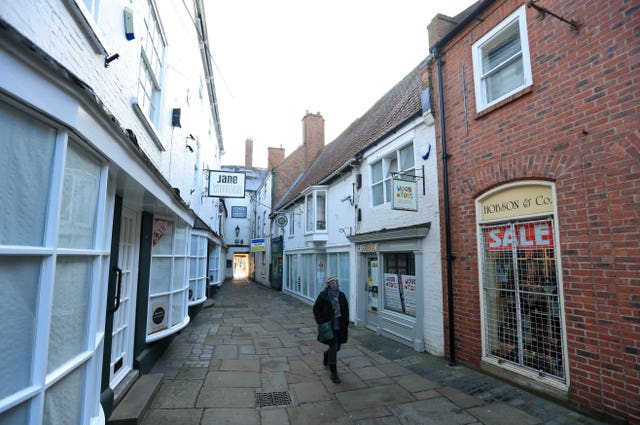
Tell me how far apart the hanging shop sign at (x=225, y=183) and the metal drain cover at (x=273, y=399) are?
7266 millimetres

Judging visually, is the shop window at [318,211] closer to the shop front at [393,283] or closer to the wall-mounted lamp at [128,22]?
the shop front at [393,283]

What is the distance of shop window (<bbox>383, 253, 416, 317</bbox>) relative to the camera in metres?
7.93

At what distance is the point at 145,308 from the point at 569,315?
625 centimetres

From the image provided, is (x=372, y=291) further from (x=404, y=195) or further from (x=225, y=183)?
(x=225, y=183)

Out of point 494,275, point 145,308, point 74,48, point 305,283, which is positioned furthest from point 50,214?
point 305,283

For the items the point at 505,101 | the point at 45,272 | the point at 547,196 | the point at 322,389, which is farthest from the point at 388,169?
the point at 45,272

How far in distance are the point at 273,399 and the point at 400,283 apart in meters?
4.49

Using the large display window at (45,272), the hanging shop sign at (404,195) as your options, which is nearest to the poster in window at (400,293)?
the hanging shop sign at (404,195)

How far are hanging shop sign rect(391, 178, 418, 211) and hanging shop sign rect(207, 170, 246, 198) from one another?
236 inches

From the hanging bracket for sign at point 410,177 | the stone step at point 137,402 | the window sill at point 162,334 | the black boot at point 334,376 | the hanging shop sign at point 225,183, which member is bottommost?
the black boot at point 334,376

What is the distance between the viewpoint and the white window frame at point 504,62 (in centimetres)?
525

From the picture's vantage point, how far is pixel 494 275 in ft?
18.7

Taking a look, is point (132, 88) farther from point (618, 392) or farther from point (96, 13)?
point (618, 392)

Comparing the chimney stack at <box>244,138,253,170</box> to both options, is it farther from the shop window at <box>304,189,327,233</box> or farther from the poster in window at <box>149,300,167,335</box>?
the poster in window at <box>149,300,167,335</box>
